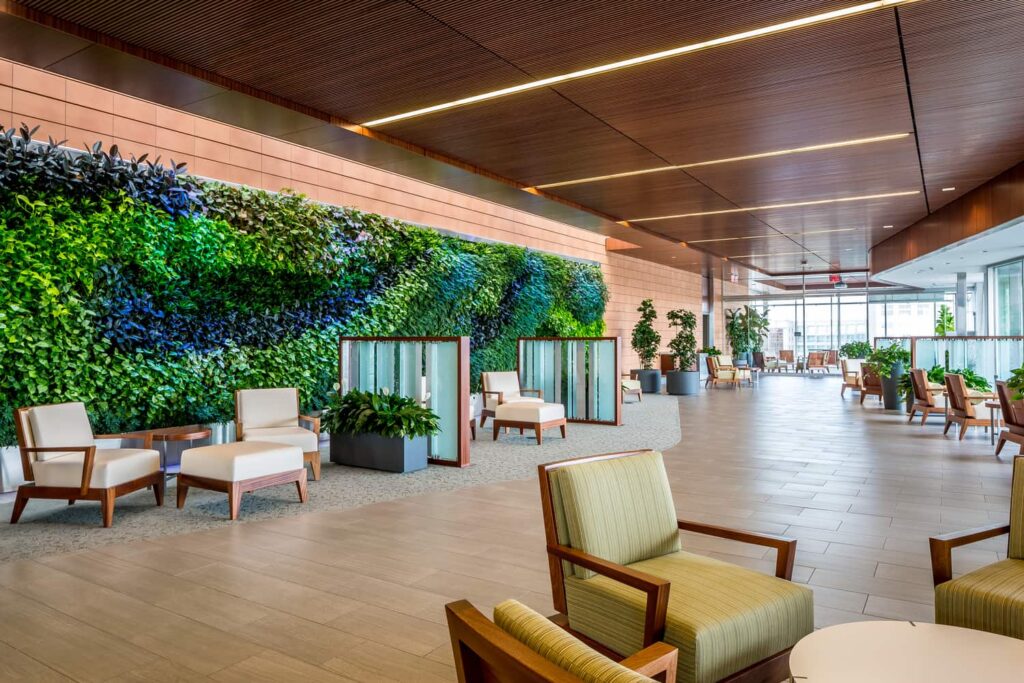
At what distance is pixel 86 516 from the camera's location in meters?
5.28

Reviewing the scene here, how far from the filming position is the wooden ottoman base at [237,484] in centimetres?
519

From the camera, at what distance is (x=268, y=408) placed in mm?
6953

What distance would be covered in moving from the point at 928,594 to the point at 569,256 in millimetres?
13324

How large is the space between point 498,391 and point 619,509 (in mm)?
7856

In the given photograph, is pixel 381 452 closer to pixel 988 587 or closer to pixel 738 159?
pixel 738 159

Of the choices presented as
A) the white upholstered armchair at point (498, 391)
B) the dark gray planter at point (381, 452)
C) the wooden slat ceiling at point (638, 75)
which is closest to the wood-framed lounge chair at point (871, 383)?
the wooden slat ceiling at point (638, 75)

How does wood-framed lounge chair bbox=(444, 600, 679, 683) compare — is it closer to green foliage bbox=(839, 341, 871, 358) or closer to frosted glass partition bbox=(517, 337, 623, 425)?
frosted glass partition bbox=(517, 337, 623, 425)

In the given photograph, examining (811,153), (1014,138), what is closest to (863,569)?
(811,153)

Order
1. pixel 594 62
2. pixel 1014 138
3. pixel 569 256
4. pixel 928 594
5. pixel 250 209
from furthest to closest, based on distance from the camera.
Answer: pixel 569 256
pixel 250 209
pixel 1014 138
pixel 594 62
pixel 928 594

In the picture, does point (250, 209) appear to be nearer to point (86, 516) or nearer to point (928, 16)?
point (86, 516)

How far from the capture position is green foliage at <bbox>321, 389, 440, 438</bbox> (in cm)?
712

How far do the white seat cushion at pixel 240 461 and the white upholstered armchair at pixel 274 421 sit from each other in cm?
63

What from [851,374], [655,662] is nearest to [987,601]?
[655,662]

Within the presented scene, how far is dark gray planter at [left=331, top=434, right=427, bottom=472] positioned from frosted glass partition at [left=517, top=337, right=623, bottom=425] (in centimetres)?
443
